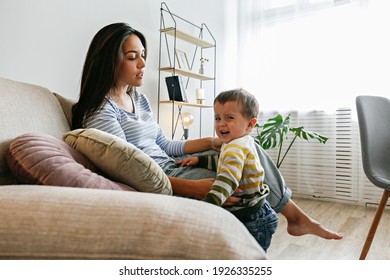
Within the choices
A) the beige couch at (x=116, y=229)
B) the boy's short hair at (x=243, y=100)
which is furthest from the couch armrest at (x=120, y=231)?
the boy's short hair at (x=243, y=100)

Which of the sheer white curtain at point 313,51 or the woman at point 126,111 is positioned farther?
the sheer white curtain at point 313,51

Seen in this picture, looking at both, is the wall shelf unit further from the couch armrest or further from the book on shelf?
the couch armrest

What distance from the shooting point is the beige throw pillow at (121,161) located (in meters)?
0.77

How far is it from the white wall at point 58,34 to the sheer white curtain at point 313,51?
1.20 m

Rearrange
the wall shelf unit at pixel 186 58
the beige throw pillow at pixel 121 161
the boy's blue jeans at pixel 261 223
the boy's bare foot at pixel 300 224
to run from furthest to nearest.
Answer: the wall shelf unit at pixel 186 58 < the boy's bare foot at pixel 300 224 < the boy's blue jeans at pixel 261 223 < the beige throw pillow at pixel 121 161

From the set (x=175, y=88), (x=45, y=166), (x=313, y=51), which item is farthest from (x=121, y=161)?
(x=313, y=51)

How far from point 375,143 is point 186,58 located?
75.1 inches

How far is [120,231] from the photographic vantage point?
1.38 feet

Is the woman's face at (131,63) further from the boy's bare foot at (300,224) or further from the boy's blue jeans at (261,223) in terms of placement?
the boy's bare foot at (300,224)

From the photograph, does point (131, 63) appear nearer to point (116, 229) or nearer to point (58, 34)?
point (58, 34)

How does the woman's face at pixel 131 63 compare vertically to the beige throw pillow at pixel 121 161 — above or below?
above

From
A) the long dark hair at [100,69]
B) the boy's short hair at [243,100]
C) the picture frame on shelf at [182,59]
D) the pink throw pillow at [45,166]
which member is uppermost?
the picture frame on shelf at [182,59]

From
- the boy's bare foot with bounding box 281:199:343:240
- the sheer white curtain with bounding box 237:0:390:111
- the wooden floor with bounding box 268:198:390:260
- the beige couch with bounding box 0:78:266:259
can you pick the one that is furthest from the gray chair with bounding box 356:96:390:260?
the beige couch with bounding box 0:78:266:259

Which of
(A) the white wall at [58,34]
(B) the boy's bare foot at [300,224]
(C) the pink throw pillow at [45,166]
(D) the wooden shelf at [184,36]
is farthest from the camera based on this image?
(D) the wooden shelf at [184,36]
